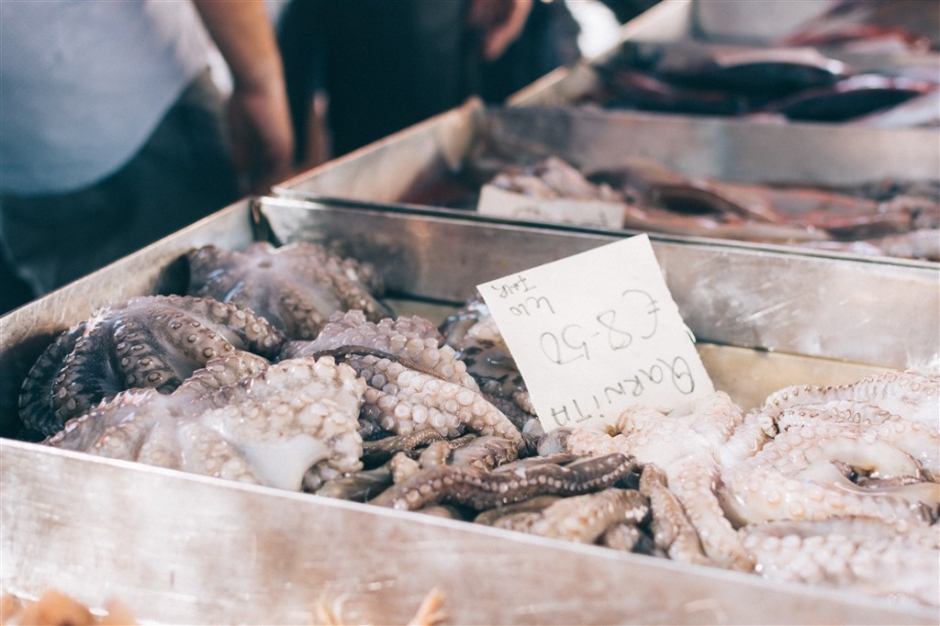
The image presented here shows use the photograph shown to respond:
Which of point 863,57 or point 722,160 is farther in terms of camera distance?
point 863,57

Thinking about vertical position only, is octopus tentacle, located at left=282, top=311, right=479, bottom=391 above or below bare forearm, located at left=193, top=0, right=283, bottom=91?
below

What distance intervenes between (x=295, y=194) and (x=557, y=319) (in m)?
0.97

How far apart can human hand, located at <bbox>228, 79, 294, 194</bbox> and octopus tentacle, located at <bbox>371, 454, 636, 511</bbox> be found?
6.71ft

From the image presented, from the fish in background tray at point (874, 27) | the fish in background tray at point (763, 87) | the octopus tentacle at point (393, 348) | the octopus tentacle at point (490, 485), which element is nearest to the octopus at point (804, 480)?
the octopus tentacle at point (490, 485)

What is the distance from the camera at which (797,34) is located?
539cm

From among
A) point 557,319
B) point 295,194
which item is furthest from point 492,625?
point 295,194

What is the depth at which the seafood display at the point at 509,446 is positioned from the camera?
3.89 feet

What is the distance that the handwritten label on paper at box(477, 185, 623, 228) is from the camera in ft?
8.38

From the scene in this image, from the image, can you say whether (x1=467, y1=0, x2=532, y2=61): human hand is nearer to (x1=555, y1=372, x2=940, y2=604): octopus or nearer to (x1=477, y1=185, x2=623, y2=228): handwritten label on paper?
(x1=477, y1=185, x2=623, y2=228): handwritten label on paper

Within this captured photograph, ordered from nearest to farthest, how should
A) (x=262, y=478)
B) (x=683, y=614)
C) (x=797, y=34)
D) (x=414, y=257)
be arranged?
(x=683, y=614), (x=262, y=478), (x=414, y=257), (x=797, y=34)

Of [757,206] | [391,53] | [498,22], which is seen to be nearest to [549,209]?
[757,206]

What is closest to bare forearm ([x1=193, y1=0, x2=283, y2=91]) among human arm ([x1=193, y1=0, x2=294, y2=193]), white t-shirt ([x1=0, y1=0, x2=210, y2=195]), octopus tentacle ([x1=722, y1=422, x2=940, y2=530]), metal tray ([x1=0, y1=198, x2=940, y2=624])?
human arm ([x1=193, y1=0, x2=294, y2=193])

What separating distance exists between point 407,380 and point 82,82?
6.08ft

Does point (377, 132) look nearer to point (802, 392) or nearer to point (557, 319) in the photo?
point (557, 319)
